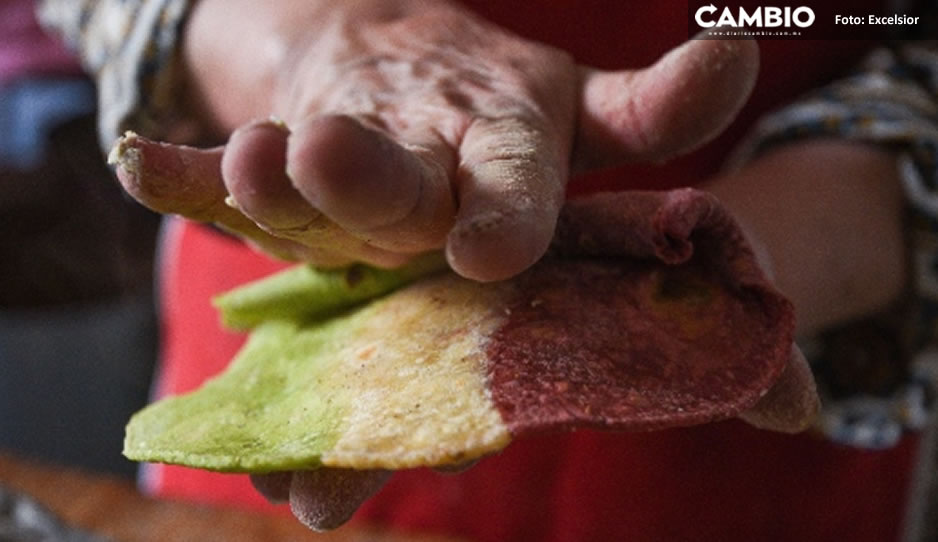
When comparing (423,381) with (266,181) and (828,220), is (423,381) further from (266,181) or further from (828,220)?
(828,220)

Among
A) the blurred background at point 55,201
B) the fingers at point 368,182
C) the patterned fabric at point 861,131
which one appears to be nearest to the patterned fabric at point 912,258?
the patterned fabric at point 861,131

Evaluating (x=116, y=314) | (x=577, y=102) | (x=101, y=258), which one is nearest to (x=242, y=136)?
(x=577, y=102)

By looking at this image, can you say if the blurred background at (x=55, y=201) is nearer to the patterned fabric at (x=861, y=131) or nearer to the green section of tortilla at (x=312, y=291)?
the patterned fabric at (x=861, y=131)

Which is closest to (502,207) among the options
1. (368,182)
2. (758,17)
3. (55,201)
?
(368,182)

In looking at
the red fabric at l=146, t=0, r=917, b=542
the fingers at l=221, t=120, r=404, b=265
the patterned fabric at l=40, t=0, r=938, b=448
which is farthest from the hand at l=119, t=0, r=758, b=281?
the red fabric at l=146, t=0, r=917, b=542

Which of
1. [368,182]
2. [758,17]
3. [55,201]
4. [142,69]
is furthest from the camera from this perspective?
[55,201]

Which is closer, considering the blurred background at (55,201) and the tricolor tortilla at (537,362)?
the tricolor tortilla at (537,362)
